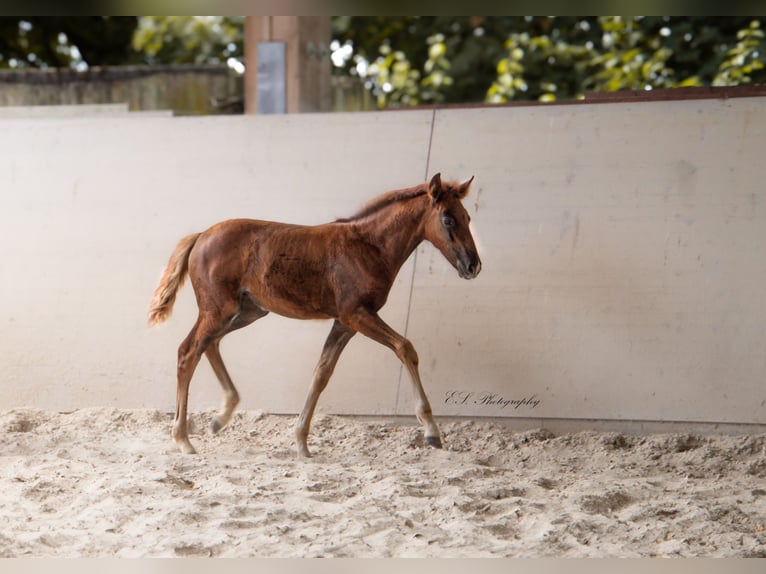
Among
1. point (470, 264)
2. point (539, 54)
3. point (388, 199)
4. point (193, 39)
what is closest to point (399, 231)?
point (388, 199)

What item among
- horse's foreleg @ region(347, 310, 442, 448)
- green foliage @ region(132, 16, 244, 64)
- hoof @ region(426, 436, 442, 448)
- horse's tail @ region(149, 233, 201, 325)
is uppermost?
green foliage @ region(132, 16, 244, 64)

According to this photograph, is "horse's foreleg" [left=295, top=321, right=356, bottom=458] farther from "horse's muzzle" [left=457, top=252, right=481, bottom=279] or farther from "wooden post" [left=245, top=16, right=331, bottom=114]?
"wooden post" [left=245, top=16, right=331, bottom=114]

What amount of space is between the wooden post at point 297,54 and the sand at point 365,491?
2.82m

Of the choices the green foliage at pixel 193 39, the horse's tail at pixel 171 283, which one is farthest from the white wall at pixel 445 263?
the green foliage at pixel 193 39

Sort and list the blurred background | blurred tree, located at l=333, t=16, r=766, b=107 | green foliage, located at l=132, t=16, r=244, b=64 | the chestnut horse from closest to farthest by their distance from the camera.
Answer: the chestnut horse → the blurred background → blurred tree, located at l=333, t=16, r=766, b=107 → green foliage, located at l=132, t=16, r=244, b=64

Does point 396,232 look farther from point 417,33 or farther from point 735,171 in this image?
point 417,33

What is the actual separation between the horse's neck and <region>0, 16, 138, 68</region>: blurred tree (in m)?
8.67

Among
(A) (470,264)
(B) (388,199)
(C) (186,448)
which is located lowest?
(C) (186,448)

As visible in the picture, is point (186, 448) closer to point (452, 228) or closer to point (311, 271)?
point (311, 271)

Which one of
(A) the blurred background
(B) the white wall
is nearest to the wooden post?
(A) the blurred background

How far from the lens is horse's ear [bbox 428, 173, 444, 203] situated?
16.5 feet

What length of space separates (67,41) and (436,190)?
32.3 ft

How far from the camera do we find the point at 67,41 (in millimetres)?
13227

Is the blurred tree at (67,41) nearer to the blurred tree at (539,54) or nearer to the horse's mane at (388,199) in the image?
the blurred tree at (539,54)
